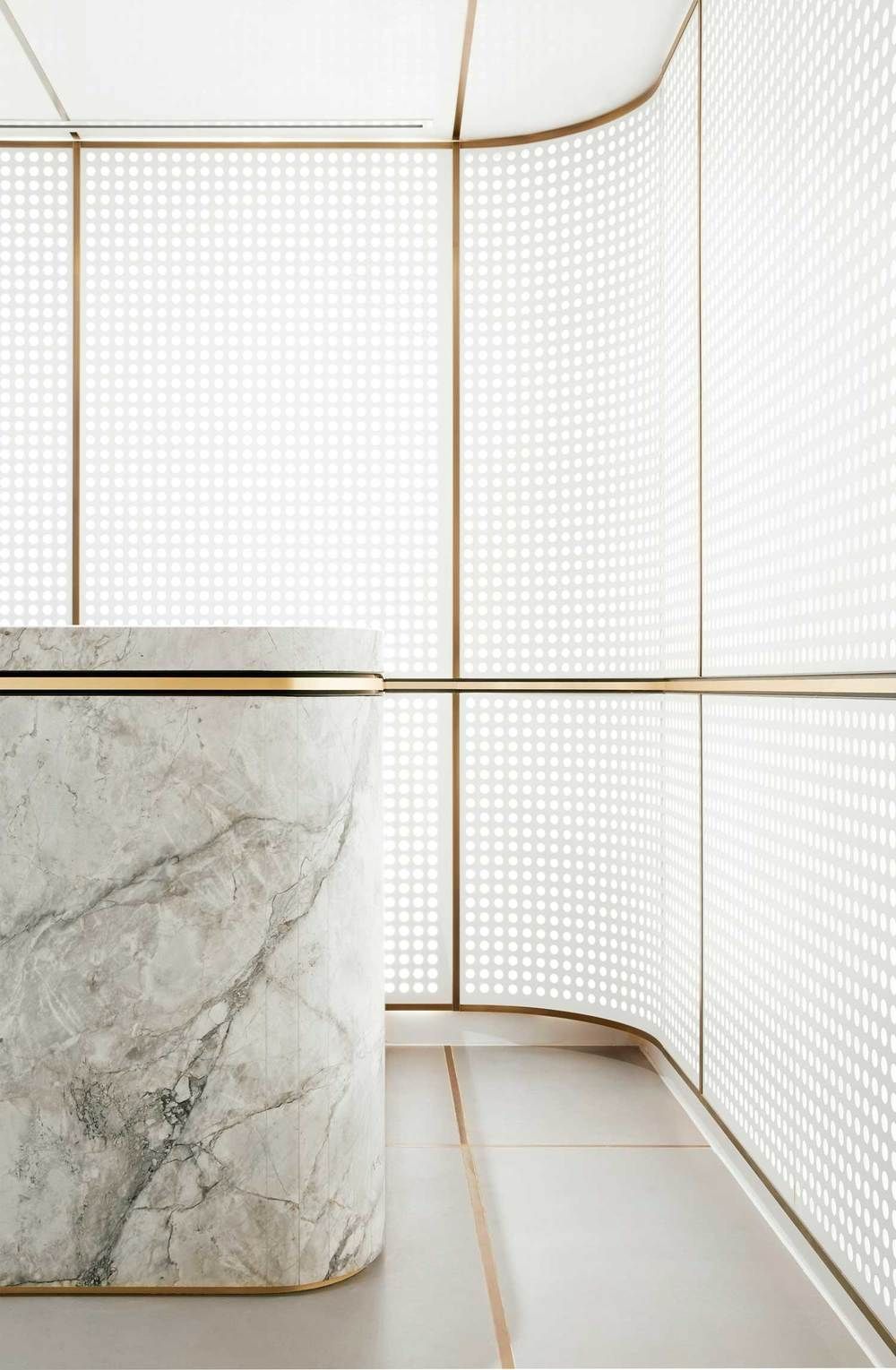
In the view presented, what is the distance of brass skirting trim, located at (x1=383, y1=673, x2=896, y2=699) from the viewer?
1.63 metres

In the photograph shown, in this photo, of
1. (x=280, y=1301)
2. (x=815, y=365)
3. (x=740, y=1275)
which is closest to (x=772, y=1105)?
(x=740, y=1275)

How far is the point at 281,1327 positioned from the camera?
167cm

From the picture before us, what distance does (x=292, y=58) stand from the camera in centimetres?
279

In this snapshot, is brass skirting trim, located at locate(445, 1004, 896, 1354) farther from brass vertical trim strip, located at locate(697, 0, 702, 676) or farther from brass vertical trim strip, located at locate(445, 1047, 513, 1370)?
brass vertical trim strip, located at locate(697, 0, 702, 676)

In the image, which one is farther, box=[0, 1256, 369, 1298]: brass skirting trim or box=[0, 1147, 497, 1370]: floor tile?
→ box=[0, 1256, 369, 1298]: brass skirting trim

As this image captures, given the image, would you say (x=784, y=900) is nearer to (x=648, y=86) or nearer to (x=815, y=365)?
(x=815, y=365)

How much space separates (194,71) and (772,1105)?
119 inches

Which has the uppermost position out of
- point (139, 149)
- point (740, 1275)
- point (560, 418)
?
point (139, 149)

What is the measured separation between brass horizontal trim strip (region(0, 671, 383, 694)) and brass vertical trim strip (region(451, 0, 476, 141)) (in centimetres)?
193

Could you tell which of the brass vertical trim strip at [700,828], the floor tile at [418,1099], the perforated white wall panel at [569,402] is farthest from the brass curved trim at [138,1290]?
the perforated white wall panel at [569,402]

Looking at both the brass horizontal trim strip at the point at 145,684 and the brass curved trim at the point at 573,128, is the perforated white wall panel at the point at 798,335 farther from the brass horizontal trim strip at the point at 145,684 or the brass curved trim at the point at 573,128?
the brass horizontal trim strip at the point at 145,684

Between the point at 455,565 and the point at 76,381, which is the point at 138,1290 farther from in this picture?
the point at 76,381

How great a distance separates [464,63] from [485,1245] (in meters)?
2.91

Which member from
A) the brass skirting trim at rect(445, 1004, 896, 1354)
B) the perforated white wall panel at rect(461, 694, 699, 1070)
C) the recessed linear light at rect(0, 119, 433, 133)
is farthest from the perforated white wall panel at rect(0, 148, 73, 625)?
the brass skirting trim at rect(445, 1004, 896, 1354)
